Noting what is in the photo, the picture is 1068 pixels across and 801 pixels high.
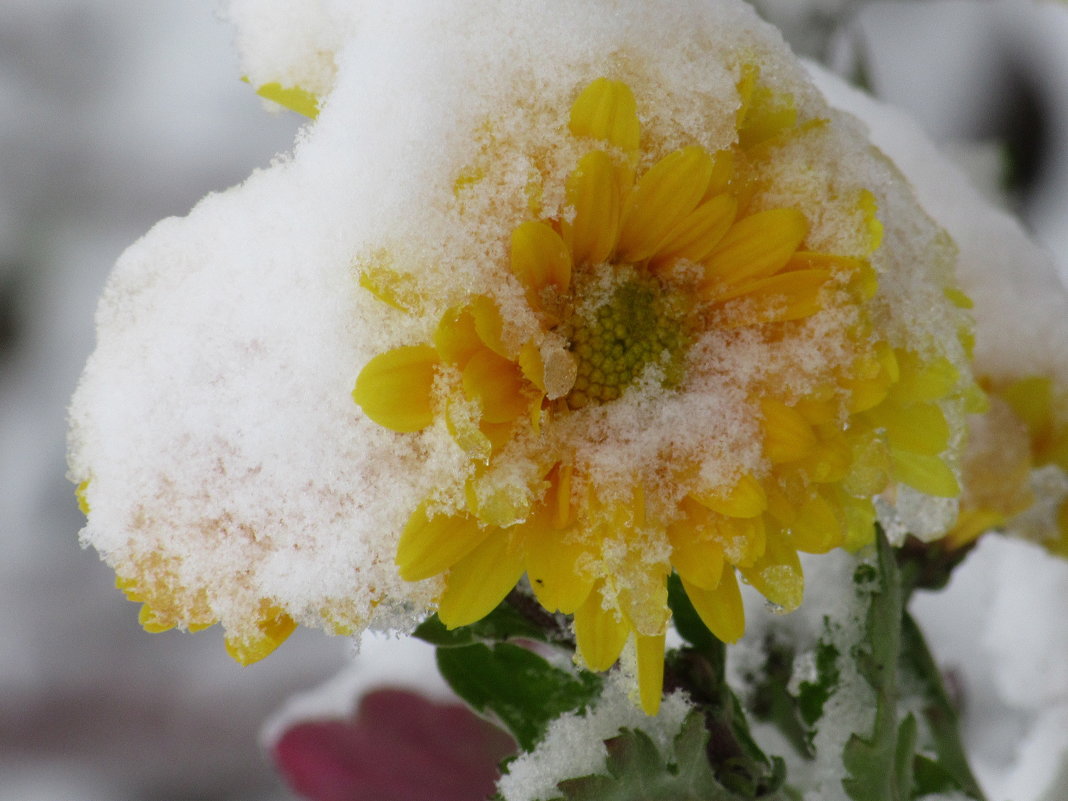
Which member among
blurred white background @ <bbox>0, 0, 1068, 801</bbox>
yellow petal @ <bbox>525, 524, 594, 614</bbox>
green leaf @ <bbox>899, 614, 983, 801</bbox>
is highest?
blurred white background @ <bbox>0, 0, 1068, 801</bbox>

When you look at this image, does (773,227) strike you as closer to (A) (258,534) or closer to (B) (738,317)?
(B) (738,317)

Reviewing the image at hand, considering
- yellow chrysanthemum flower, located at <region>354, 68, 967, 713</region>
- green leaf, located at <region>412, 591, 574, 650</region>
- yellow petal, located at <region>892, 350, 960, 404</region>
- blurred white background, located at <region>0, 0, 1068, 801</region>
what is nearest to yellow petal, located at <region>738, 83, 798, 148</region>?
yellow chrysanthemum flower, located at <region>354, 68, 967, 713</region>

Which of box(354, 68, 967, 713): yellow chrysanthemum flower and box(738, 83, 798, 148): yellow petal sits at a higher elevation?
box(738, 83, 798, 148): yellow petal

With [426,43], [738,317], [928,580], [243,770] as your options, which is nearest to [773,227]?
[738,317]

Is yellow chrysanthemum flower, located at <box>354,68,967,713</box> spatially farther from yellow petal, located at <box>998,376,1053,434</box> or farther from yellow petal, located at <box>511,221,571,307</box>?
yellow petal, located at <box>998,376,1053,434</box>

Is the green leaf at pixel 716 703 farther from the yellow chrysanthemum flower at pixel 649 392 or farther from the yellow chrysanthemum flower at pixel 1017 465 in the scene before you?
the yellow chrysanthemum flower at pixel 1017 465

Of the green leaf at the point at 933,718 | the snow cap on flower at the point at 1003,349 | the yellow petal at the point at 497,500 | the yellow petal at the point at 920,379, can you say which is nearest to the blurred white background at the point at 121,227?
the snow cap on flower at the point at 1003,349
